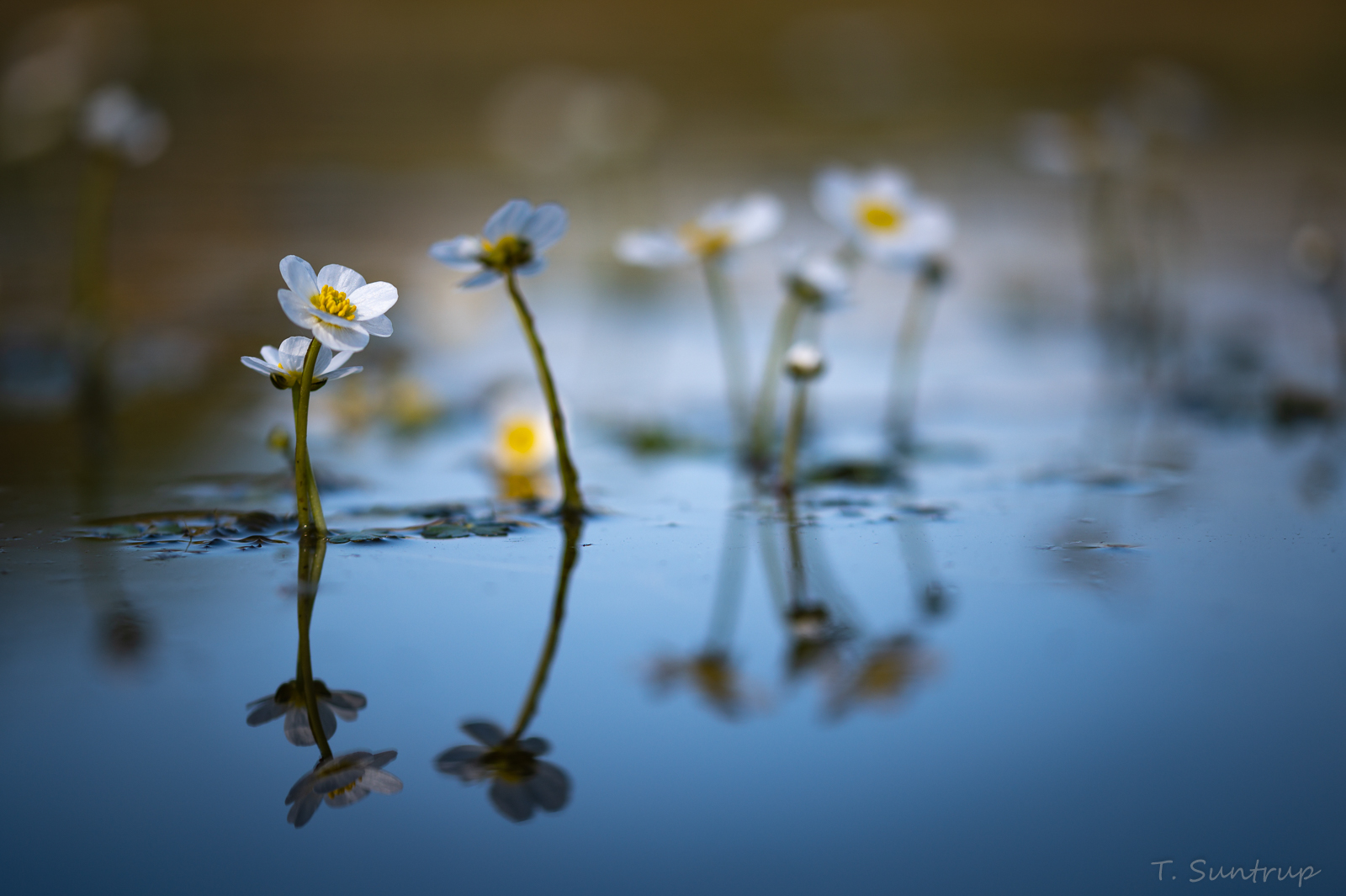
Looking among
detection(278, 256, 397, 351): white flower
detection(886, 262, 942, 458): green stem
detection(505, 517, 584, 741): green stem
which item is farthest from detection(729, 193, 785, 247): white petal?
detection(278, 256, 397, 351): white flower

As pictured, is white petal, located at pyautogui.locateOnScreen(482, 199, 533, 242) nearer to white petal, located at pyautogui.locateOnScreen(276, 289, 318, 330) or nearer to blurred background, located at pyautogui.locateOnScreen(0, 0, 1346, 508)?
white petal, located at pyautogui.locateOnScreen(276, 289, 318, 330)

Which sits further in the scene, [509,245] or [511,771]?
[509,245]

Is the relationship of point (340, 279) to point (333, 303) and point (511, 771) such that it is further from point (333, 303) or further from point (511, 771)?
point (511, 771)

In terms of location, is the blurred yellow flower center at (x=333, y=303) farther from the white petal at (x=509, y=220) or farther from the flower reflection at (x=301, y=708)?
the flower reflection at (x=301, y=708)

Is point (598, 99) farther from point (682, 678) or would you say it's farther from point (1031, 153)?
point (682, 678)
